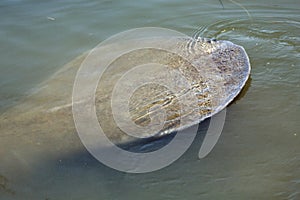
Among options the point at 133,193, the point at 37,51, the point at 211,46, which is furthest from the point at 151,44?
the point at 133,193

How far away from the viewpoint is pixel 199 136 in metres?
3.79

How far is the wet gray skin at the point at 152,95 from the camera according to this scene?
12.3 feet

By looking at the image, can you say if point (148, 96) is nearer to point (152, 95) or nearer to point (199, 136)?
point (152, 95)

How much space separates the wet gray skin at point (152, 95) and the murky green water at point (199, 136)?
27 millimetres

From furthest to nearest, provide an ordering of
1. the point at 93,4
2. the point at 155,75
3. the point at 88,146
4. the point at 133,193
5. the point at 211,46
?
the point at 93,4
the point at 211,46
the point at 155,75
the point at 88,146
the point at 133,193

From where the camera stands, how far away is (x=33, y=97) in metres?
4.22

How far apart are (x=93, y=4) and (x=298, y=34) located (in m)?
2.74

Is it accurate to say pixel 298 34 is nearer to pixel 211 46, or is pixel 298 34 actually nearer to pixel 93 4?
pixel 211 46

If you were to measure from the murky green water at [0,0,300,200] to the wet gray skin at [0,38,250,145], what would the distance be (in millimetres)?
27

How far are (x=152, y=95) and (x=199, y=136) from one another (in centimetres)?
61

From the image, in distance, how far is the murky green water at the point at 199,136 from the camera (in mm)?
3361

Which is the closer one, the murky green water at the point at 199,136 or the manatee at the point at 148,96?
the murky green water at the point at 199,136

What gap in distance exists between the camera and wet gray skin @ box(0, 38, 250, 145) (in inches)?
147

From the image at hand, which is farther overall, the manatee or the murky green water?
the manatee
